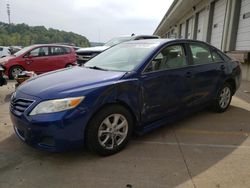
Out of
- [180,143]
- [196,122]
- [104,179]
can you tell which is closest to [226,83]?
[196,122]

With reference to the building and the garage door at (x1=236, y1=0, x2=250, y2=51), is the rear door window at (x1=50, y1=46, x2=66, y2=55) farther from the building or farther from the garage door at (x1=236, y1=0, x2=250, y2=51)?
the garage door at (x1=236, y1=0, x2=250, y2=51)

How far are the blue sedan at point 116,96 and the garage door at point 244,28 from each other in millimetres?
5210

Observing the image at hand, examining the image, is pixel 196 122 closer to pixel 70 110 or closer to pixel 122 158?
pixel 122 158

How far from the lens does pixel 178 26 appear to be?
24938 millimetres

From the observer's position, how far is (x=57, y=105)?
2.75 m

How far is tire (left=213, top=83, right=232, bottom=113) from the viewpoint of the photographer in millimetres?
4766

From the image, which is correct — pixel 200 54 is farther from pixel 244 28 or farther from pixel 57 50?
pixel 57 50

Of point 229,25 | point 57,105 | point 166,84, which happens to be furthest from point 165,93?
point 229,25

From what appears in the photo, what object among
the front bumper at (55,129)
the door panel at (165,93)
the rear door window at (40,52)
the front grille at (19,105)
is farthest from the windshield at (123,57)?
the rear door window at (40,52)

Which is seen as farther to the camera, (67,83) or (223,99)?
(223,99)

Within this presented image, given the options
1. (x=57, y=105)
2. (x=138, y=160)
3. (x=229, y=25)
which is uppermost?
(x=229, y=25)

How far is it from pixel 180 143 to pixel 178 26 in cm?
2317

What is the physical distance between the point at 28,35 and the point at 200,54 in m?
48.6

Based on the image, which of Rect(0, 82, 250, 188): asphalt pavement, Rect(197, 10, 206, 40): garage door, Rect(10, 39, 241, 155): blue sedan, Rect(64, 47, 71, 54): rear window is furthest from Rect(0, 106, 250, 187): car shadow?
Rect(197, 10, 206, 40): garage door
